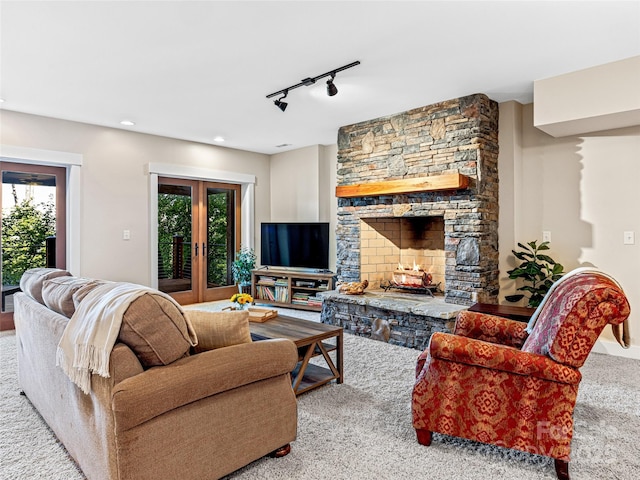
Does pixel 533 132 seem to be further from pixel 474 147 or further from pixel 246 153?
pixel 246 153

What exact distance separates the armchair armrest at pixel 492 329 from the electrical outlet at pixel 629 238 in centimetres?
188

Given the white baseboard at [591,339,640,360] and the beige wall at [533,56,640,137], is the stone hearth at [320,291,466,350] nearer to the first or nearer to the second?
the white baseboard at [591,339,640,360]

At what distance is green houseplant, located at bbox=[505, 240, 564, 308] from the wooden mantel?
92cm

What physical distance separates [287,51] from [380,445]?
2666 millimetres

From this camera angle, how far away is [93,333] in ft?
4.98

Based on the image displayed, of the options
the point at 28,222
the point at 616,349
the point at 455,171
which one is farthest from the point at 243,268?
the point at 616,349

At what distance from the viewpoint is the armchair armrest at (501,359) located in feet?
5.85

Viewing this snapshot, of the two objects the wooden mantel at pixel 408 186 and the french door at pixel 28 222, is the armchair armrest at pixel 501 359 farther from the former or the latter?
the french door at pixel 28 222

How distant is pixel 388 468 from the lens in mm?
1884

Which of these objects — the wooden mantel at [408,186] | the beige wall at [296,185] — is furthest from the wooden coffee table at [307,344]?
the beige wall at [296,185]

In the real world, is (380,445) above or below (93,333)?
below

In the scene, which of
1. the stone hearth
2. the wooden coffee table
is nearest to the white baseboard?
the stone hearth

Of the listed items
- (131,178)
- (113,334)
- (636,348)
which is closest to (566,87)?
(636,348)

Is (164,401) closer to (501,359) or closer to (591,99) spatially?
(501,359)
